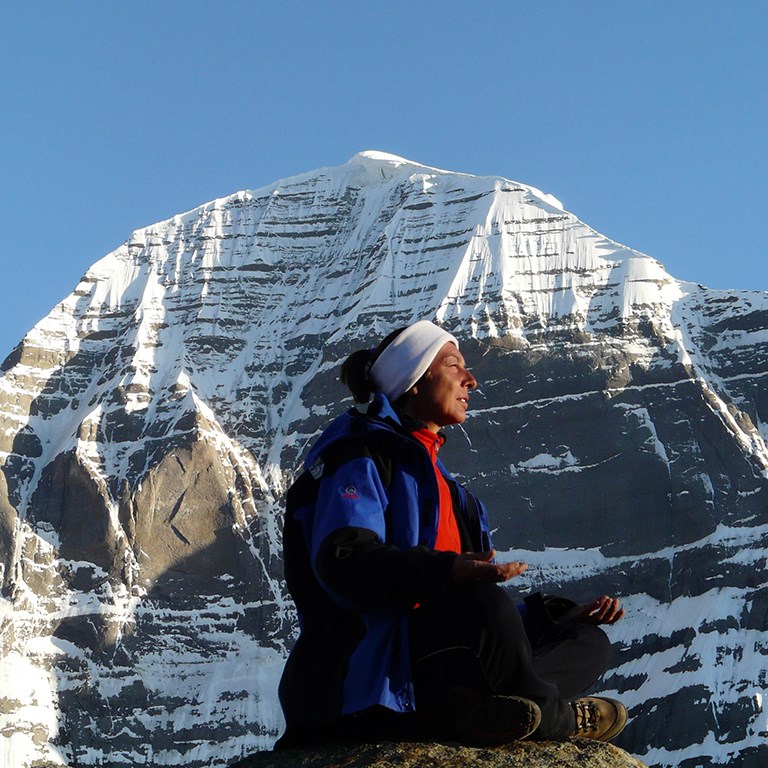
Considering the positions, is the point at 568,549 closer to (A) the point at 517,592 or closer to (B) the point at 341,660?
(A) the point at 517,592

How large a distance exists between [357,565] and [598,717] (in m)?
1.43

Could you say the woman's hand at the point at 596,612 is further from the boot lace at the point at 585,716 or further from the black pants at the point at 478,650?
the black pants at the point at 478,650

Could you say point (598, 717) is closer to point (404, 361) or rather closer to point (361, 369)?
point (404, 361)

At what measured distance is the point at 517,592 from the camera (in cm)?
15525

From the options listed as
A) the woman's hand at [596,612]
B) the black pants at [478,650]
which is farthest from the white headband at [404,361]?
the black pants at [478,650]

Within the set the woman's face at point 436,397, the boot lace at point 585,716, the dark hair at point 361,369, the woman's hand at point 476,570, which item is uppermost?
the dark hair at point 361,369

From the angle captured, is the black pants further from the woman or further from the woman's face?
the woman's face

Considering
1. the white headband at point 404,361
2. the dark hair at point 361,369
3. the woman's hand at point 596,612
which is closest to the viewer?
the woman's hand at point 596,612

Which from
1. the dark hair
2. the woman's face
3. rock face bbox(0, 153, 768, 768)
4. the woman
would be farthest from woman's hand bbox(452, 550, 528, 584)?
rock face bbox(0, 153, 768, 768)

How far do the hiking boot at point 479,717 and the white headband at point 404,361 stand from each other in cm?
191

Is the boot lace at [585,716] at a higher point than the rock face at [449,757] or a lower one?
higher

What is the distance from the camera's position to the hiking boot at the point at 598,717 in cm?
764

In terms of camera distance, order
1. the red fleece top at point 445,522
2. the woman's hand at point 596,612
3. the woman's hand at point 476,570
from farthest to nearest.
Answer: the woman's hand at point 596,612 < the red fleece top at point 445,522 < the woman's hand at point 476,570

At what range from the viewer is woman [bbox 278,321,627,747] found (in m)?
7.04
